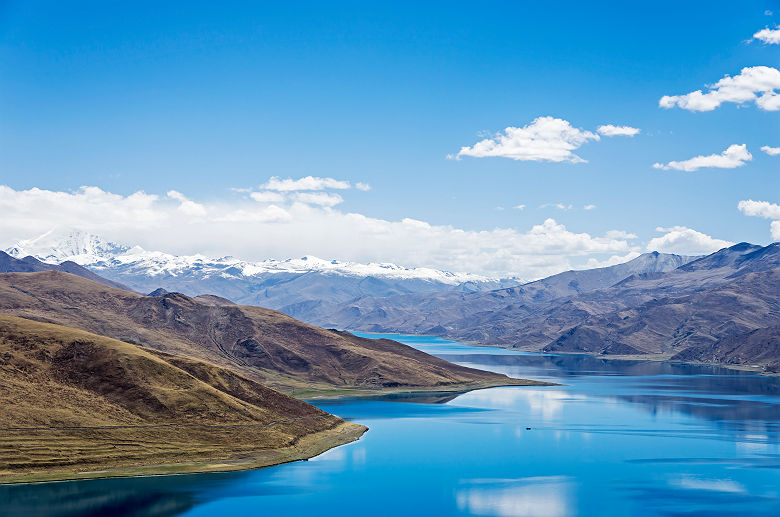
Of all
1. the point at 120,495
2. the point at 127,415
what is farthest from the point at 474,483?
the point at 127,415

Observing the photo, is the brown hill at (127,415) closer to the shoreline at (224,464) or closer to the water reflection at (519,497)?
the shoreline at (224,464)

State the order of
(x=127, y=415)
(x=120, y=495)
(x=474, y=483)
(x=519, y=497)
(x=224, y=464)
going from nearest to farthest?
(x=120, y=495) → (x=519, y=497) → (x=474, y=483) → (x=224, y=464) → (x=127, y=415)

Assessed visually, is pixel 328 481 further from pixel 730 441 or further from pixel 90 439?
pixel 730 441

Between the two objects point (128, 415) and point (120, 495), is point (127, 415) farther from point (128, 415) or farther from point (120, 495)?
point (120, 495)

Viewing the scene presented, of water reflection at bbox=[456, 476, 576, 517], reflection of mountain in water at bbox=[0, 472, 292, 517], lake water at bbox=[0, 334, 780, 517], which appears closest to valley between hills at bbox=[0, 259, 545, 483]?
reflection of mountain in water at bbox=[0, 472, 292, 517]

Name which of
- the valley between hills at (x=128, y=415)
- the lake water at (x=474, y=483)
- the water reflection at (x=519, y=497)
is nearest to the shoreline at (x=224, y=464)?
the valley between hills at (x=128, y=415)

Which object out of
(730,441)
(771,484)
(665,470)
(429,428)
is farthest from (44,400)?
(730,441)
